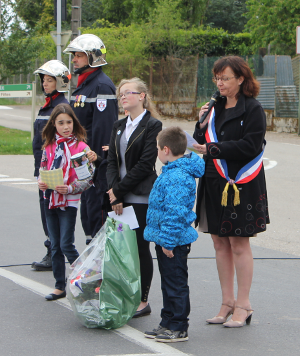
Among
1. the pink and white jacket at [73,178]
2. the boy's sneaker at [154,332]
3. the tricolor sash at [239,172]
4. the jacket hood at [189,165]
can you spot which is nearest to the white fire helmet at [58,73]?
the pink and white jacket at [73,178]

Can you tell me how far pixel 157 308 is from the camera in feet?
15.3

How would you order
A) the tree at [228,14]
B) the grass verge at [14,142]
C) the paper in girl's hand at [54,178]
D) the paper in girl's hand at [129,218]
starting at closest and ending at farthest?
the paper in girl's hand at [129,218] < the paper in girl's hand at [54,178] < the grass verge at [14,142] < the tree at [228,14]

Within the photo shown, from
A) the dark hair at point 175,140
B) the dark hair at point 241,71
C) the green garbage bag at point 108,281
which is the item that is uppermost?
the dark hair at point 241,71

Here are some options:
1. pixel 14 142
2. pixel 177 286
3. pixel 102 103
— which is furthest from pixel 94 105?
pixel 14 142

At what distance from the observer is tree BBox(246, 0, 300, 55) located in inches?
1188

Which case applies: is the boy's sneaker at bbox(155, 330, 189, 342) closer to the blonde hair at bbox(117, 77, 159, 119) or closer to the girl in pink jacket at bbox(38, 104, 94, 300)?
the girl in pink jacket at bbox(38, 104, 94, 300)

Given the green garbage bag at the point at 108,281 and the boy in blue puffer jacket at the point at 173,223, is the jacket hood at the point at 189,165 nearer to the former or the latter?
the boy in blue puffer jacket at the point at 173,223

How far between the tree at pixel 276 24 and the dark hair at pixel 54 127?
27.0 meters

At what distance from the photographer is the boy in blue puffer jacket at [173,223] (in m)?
3.71

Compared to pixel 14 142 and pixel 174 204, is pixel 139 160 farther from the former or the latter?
pixel 14 142

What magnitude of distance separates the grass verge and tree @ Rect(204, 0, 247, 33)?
32.6 meters

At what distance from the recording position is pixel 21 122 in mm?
27625

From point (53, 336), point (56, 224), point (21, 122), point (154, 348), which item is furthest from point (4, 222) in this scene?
point (21, 122)

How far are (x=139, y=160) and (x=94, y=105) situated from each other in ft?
3.94
